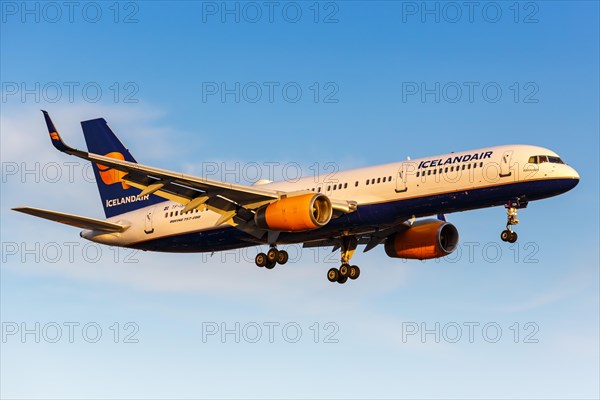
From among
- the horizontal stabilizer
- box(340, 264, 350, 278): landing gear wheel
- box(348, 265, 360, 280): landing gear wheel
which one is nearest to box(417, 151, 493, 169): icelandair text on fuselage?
box(348, 265, 360, 280): landing gear wheel

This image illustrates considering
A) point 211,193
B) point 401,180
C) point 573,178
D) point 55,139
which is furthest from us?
point 211,193

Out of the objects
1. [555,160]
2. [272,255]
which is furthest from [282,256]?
[555,160]

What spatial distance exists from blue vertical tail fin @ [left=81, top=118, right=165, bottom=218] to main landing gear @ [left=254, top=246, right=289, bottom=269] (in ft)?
24.5

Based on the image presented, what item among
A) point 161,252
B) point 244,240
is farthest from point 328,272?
point 161,252

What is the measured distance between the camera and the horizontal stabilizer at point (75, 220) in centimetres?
5306

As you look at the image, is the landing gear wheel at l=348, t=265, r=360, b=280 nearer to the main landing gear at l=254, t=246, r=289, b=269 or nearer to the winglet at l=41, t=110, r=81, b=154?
the main landing gear at l=254, t=246, r=289, b=269

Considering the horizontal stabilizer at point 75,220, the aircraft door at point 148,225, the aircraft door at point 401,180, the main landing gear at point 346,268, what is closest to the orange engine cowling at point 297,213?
the aircraft door at point 401,180

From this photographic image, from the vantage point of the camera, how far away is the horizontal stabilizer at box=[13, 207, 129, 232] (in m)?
53.1

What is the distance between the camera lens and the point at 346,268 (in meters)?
58.3

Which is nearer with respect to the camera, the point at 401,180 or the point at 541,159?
the point at 541,159

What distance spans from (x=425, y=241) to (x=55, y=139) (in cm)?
2149

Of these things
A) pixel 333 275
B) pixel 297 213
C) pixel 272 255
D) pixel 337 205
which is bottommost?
pixel 333 275

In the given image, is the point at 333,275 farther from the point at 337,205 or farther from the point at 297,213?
the point at 297,213

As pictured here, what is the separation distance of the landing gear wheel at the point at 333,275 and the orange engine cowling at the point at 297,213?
6.02 metres
